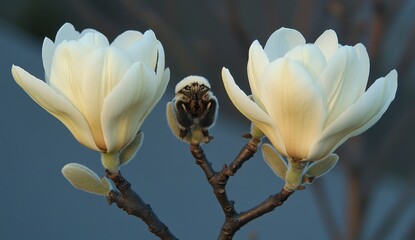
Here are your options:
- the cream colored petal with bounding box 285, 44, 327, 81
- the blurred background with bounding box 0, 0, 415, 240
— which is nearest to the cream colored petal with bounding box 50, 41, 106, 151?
the cream colored petal with bounding box 285, 44, 327, 81

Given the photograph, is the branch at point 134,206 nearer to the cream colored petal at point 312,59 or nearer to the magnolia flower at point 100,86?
the magnolia flower at point 100,86

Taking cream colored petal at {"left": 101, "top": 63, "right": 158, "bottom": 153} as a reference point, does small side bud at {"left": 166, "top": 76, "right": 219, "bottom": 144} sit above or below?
below

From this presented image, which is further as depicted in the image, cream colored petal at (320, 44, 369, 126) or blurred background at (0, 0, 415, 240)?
blurred background at (0, 0, 415, 240)

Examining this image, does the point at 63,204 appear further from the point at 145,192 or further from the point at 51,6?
the point at 51,6

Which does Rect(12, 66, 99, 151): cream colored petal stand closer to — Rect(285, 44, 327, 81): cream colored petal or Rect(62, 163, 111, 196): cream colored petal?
Rect(62, 163, 111, 196): cream colored petal

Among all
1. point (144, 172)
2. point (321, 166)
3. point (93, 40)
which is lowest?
point (321, 166)

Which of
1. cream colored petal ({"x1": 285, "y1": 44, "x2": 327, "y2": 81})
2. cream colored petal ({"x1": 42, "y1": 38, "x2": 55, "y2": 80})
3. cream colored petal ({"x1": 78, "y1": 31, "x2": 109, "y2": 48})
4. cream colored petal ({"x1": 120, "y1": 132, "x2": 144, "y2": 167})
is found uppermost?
cream colored petal ({"x1": 42, "y1": 38, "x2": 55, "y2": 80})

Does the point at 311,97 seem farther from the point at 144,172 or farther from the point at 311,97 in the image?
the point at 144,172

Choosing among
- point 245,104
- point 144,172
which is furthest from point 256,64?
point 144,172
